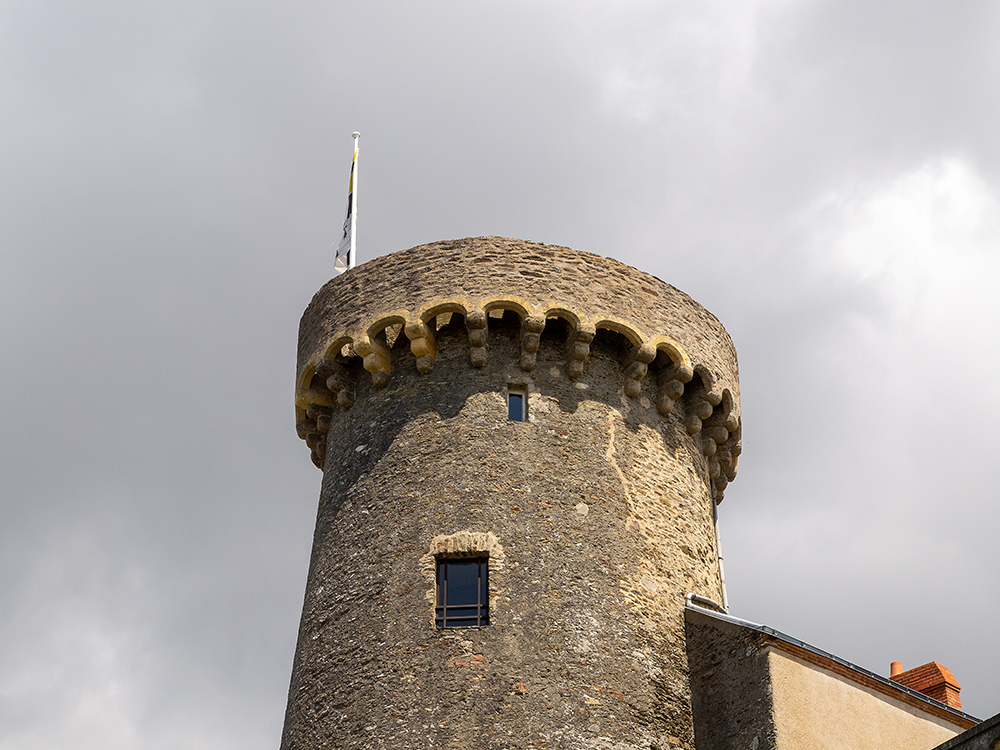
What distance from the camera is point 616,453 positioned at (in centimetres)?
1731

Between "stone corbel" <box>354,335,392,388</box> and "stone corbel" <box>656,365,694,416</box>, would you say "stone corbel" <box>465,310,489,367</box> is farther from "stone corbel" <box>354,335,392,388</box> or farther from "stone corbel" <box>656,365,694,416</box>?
"stone corbel" <box>656,365,694,416</box>

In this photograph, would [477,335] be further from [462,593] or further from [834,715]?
[834,715]

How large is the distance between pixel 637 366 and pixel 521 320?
188cm

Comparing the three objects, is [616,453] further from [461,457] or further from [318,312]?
[318,312]

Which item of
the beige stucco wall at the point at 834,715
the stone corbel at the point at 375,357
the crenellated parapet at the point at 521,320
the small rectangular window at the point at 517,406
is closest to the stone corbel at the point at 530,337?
the crenellated parapet at the point at 521,320

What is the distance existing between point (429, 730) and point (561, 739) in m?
1.58

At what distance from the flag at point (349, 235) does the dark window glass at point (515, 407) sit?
17.2ft

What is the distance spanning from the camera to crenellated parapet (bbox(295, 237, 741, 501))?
17.6m

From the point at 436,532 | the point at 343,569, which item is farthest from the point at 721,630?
the point at 343,569

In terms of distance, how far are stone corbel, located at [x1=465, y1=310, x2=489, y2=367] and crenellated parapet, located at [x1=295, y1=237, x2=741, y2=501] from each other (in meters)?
0.02

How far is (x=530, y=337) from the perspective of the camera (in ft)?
57.2

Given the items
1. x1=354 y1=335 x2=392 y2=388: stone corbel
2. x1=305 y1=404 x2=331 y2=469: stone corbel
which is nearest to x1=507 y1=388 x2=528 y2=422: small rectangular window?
x1=354 y1=335 x2=392 y2=388: stone corbel

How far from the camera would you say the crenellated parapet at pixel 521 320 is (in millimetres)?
17609

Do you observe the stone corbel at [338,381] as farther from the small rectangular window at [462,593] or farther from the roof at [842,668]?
the roof at [842,668]
